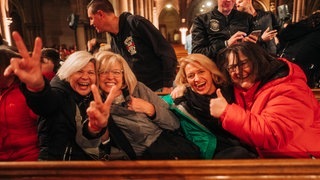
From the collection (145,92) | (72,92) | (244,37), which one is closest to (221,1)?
(244,37)

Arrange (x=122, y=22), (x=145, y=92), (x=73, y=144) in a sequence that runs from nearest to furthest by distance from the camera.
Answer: (x=73, y=144), (x=145, y=92), (x=122, y=22)

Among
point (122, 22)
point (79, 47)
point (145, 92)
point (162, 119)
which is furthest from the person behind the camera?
point (79, 47)

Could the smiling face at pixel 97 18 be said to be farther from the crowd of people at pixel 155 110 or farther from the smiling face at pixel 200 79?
the smiling face at pixel 200 79

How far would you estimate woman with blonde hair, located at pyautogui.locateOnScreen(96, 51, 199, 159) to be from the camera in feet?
5.52

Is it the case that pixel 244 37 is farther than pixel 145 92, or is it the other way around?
pixel 244 37

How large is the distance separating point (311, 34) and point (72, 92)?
92.9 inches

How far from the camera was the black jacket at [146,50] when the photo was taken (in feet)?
8.67

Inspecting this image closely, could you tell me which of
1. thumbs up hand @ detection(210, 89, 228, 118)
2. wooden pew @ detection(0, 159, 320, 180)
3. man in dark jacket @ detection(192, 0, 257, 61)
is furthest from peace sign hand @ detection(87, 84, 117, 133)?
man in dark jacket @ detection(192, 0, 257, 61)

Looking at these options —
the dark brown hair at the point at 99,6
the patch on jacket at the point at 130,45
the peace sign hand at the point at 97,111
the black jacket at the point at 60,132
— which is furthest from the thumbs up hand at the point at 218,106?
the dark brown hair at the point at 99,6

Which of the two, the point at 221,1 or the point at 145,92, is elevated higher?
the point at 221,1

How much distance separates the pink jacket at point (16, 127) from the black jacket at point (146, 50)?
1280 millimetres

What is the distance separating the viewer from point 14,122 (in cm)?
166

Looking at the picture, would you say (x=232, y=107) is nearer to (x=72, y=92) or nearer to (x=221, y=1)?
(x=72, y=92)

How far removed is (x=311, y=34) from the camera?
255 cm
